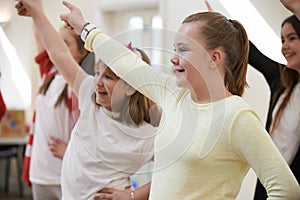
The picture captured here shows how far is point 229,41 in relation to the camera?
0.62 m

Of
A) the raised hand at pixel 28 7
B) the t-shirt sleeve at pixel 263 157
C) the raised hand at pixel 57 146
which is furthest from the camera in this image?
the raised hand at pixel 57 146

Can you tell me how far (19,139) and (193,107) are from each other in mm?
2395

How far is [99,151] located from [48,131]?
0.52 meters

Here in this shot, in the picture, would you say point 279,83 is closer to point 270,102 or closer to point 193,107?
→ point 270,102

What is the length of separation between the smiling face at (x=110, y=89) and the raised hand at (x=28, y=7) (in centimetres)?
20

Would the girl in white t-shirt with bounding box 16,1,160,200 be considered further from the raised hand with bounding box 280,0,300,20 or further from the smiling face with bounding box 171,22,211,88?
the raised hand with bounding box 280,0,300,20

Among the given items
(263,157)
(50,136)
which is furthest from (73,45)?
(263,157)

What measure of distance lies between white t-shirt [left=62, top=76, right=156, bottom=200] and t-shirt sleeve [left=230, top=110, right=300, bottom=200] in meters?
Result: 0.22

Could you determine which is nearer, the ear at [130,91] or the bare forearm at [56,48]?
the ear at [130,91]

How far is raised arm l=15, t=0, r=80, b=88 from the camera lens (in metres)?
0.89

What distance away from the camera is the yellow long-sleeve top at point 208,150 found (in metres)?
0.57

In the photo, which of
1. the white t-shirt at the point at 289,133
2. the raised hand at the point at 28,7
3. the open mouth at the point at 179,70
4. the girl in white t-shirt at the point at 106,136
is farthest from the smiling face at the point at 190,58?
the raised hand at the point at 28,7

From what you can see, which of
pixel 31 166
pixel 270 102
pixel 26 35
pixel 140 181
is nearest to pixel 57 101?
pixel 31 166

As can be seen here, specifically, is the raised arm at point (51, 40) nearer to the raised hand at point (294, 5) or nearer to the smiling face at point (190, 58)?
the smiling face at point (190, 58)
